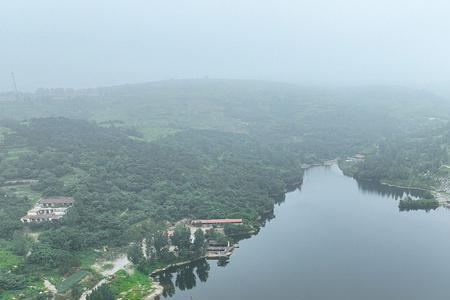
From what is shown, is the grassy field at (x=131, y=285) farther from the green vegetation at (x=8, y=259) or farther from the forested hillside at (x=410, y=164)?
the forested hillside at (x=410, y=164)

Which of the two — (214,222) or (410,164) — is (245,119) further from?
(214,222)

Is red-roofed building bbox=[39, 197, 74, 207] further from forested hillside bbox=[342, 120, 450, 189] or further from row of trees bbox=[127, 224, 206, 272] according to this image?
forested hillside bbox=[342, 120, 450, 189]

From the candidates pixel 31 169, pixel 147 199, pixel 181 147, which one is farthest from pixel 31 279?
pixel 181 147

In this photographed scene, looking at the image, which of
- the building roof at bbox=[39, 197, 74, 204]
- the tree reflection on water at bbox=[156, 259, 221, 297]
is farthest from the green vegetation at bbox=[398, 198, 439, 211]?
the building roof at bbox=[39, 197, 74, 204]

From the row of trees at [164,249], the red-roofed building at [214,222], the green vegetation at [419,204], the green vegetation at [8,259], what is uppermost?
the green vegetation at [8,259]

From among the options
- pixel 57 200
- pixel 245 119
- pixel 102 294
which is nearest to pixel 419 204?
pixel 102 294

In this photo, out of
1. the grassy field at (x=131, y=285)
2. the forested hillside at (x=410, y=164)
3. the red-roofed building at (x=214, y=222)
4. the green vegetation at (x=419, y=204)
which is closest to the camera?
the grassy field at (x=131, y=285)

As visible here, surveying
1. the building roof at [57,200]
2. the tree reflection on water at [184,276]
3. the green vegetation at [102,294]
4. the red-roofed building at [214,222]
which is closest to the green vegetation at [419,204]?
the red-roofed building at [214,222]
